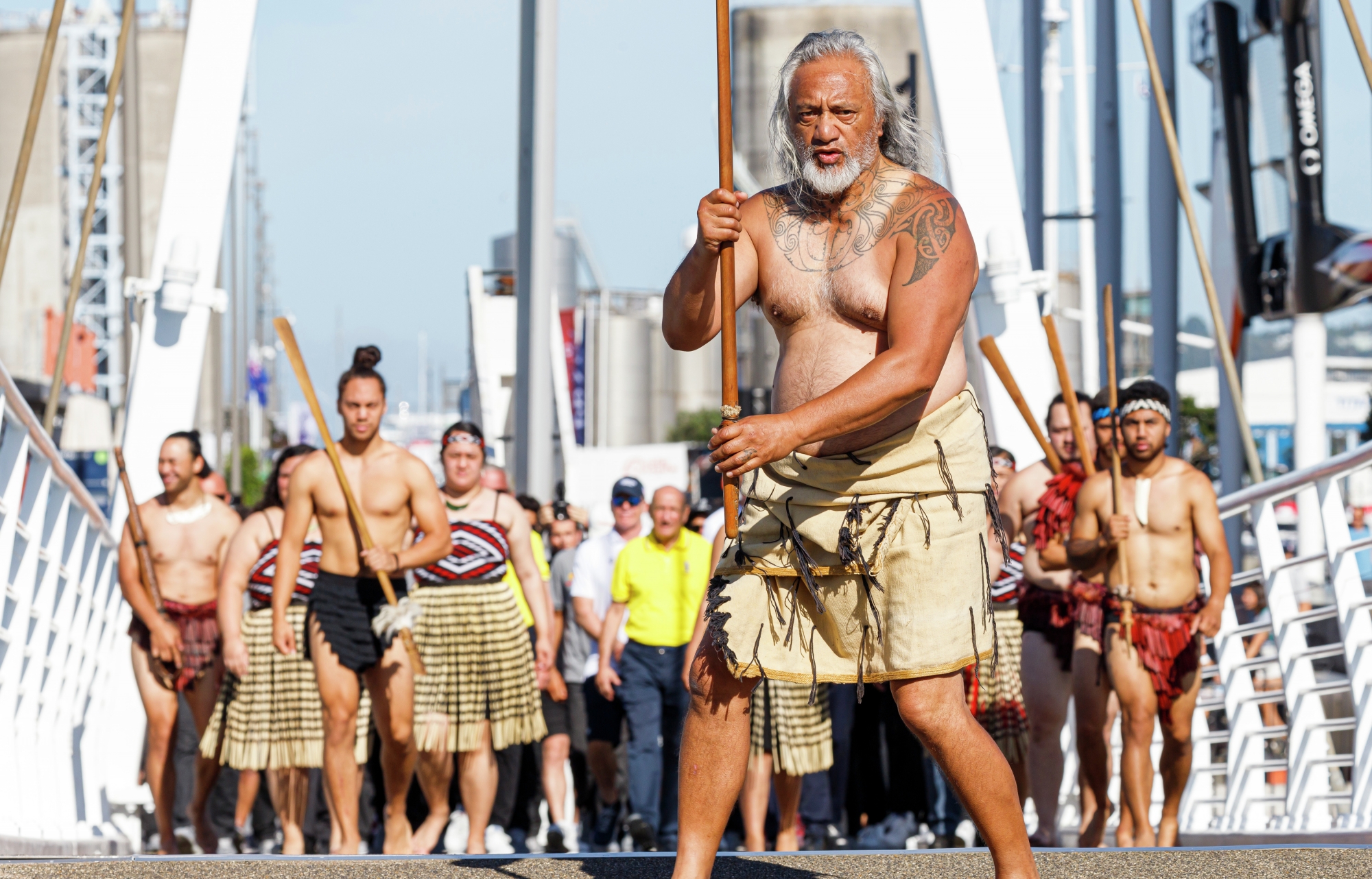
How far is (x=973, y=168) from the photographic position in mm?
8477

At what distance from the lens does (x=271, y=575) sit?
792 cm

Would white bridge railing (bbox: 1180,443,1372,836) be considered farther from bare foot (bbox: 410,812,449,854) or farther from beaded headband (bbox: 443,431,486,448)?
beaded headband (bbox: 443,431,486,448)

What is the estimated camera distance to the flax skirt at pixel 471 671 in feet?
25.0

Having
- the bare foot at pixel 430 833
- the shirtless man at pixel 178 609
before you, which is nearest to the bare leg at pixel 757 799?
the bare foot at pixel 430 833

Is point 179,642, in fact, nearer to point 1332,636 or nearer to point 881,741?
point 881,741

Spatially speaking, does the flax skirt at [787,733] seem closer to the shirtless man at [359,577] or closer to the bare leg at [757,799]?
the bare leg at [757,799]

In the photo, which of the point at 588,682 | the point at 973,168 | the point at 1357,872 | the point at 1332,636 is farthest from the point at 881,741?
the point at 1332,636

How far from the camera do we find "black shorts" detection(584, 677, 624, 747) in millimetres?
8742

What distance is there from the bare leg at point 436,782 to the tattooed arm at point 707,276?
14.4 feet

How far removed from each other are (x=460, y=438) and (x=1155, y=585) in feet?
11.3

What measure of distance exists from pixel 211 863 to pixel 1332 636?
36.9ft

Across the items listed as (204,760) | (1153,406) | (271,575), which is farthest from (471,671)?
(1153,406)

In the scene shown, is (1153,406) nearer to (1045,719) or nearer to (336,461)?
(1045,719)

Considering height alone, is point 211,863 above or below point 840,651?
below
